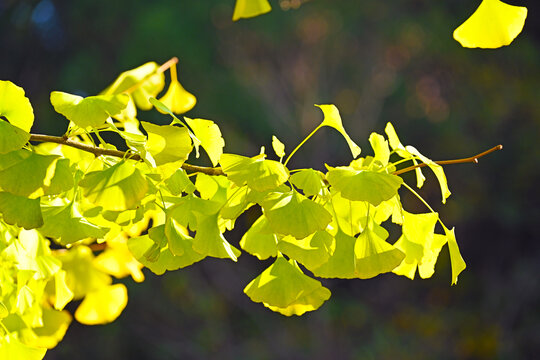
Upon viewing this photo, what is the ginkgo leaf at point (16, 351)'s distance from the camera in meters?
0.34

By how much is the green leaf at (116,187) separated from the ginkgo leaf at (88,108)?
0.02 metres

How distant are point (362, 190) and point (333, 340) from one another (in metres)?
1.99

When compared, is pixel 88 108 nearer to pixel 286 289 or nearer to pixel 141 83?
pixel 286 289

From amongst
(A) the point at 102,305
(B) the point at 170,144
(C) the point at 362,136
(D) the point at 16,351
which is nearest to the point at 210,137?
(B) the point at 170,144

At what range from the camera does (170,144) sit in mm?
271

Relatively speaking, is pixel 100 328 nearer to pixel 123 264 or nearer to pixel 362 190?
pixel 123 264

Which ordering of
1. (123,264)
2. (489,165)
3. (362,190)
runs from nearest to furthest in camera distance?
(362,190), (123,264), (489,165)

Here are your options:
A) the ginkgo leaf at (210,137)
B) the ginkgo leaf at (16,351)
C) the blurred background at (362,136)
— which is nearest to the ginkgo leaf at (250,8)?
the ginkgo leaf at (210,137)

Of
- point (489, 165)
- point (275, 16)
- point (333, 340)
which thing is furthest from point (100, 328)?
point (489, 165)

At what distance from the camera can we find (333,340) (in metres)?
2.18

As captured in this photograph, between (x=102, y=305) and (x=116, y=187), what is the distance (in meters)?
0.29

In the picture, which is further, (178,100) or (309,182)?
(178,100)

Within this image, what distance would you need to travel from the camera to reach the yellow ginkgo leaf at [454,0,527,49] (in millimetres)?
338

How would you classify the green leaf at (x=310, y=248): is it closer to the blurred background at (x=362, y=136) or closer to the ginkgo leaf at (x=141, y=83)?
the ginkgo leaf at (x=141, y=83)
